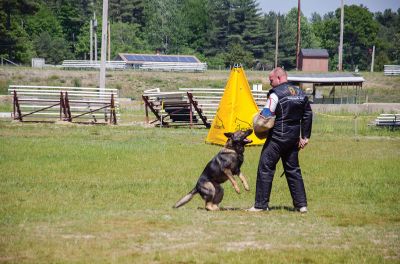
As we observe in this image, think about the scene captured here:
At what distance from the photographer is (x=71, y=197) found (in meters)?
12.9

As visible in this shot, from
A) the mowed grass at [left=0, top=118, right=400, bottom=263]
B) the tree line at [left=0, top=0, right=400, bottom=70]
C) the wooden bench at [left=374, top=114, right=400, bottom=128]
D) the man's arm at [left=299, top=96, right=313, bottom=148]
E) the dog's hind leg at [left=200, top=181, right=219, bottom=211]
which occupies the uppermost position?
the tree line at [left=0, top=0, right=400, bottom=70]

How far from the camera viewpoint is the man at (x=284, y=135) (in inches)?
436

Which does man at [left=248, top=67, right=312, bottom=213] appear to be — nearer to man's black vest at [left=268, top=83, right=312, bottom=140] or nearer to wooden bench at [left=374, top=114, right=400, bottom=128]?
man's black vest at [left=268, top=83, right=312, bottom=140]

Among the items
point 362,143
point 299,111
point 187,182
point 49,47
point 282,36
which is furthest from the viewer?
point 282,36

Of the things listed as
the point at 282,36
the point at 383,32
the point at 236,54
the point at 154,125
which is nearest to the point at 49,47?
the point at 236,54

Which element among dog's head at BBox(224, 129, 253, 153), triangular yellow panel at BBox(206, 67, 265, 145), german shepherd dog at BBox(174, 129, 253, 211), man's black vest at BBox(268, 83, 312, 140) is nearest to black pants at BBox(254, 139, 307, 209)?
man's black vest at BBox(268, 83, 312, 140)

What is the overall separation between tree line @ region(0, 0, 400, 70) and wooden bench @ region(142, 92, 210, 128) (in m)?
67.5

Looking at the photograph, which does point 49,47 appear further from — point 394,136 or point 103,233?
point 103,233

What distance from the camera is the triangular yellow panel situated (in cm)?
2397

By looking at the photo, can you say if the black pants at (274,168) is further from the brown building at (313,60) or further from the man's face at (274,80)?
the brown building at (313,60)

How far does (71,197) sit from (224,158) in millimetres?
3045

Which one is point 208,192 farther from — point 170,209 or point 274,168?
point 274,168

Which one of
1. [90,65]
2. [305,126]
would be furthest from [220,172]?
[90,65]

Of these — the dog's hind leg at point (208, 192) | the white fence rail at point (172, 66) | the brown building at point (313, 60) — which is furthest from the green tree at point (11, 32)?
the dog's hind leg at point (208, 192)
